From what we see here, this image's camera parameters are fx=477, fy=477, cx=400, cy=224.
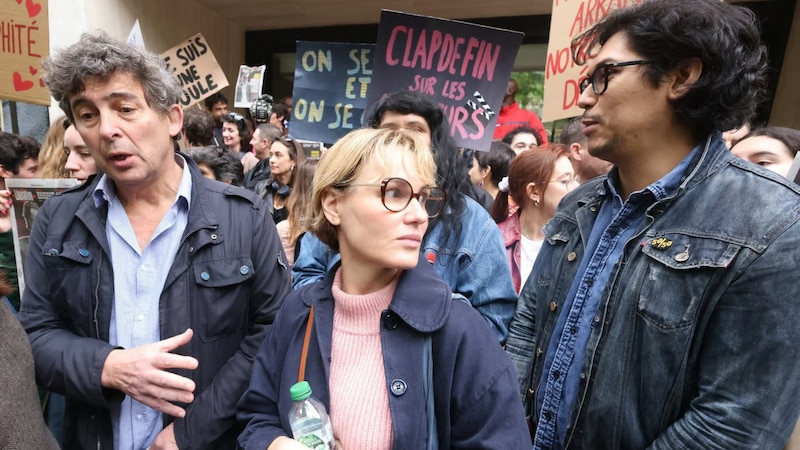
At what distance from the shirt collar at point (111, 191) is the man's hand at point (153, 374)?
0.50 meters

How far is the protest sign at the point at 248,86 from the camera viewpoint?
710 centimetres

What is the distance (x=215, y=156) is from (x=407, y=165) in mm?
3545

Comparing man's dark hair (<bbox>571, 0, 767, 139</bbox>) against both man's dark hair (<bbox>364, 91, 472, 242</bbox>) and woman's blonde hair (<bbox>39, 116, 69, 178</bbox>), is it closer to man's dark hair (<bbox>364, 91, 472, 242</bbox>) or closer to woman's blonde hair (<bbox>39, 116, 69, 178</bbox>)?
man's dark hair (<bbox>364, 91, 472, 242</bbox>)

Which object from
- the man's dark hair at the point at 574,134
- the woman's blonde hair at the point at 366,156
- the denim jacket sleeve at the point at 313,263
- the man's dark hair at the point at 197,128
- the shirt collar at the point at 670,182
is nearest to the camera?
the woman's blonde hair at the point at 366,156

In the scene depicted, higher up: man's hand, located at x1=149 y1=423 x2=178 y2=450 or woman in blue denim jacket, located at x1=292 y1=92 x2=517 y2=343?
woman in blue denim jacket, located at x1=292 y1=92 x2=517 y2=343

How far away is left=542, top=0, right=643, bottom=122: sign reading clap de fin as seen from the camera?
3.20 meters

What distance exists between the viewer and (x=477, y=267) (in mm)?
1821

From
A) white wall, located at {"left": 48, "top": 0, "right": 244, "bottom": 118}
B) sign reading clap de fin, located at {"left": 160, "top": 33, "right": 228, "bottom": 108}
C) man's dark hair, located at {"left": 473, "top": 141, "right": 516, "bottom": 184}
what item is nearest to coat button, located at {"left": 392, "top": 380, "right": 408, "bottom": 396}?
man's dark hair, located at {"left": 473, "top": 141, "right": 516, "bottom": 184}

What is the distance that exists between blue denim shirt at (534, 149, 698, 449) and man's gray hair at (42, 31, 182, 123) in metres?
1.59

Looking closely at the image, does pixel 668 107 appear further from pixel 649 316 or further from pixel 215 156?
pixel 215 156

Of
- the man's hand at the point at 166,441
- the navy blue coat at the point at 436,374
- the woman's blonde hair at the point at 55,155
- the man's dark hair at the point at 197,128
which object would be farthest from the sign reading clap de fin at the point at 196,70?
the navy blue coat at the point at 436,374

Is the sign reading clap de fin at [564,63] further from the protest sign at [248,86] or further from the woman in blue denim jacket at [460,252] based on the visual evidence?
the protest sign at [248,86]

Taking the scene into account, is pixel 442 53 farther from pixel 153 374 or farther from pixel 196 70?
pixel 196 70

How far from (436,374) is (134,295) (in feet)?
3.62
